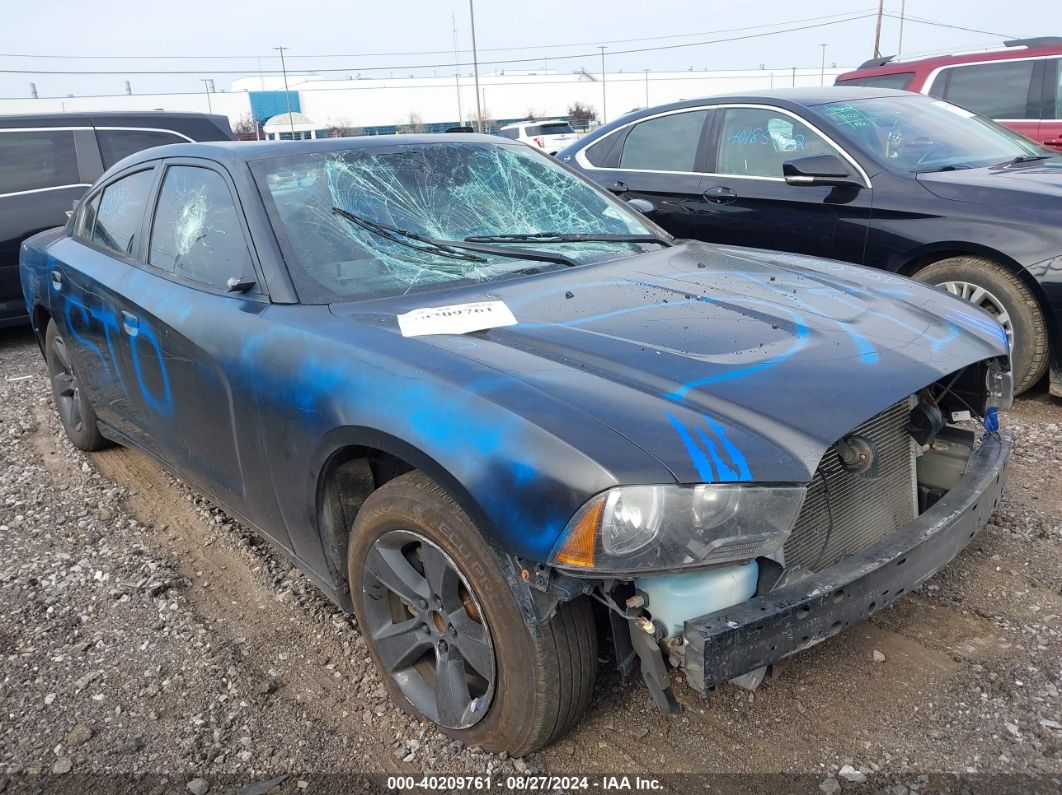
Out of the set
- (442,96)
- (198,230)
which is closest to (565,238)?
(198,230)

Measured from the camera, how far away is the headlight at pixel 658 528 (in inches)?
68.9

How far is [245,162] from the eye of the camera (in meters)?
2.89

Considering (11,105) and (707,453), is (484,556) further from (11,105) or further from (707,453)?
(11,105)

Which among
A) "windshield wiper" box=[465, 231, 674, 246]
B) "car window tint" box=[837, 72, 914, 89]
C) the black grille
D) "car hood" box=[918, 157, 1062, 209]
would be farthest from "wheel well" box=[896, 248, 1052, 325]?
"car window tint" box=[837, 72, 914, 89]

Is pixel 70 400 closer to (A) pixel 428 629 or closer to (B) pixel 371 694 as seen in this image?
(B) pixel 371 694

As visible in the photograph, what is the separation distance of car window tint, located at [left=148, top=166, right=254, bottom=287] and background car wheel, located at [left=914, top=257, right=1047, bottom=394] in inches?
132

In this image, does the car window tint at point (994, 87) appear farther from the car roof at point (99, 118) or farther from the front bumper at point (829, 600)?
the car roof at point (99, 118)

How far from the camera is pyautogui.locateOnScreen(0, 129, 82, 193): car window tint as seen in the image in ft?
23.1

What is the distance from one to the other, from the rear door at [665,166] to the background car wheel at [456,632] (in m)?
3.84

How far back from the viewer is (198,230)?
305 centimetres

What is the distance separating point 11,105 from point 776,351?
220 feet

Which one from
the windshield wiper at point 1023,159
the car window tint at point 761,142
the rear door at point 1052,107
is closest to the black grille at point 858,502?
the car window tint at point 761,142

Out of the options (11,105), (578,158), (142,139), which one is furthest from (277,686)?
(11,105)

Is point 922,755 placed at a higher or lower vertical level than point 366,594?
lower
